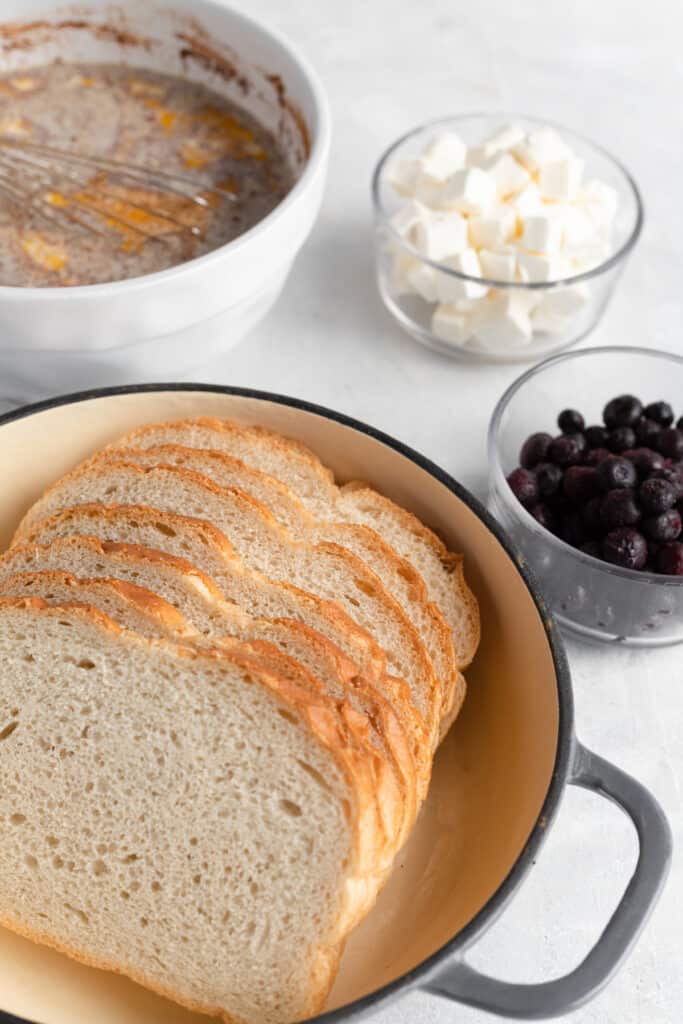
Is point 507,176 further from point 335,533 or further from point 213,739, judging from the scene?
point 213,739

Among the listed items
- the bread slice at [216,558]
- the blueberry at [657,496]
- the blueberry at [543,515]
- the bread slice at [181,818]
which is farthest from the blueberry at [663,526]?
the bread slice at [181,818]

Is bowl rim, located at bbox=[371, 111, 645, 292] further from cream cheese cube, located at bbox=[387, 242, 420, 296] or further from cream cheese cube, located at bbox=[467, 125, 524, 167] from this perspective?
cream cheese cube, located at bbox=[467, 125, 524, 167]

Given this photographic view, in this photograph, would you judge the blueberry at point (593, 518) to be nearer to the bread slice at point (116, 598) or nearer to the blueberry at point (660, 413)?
the blueberry at point (660, 413)

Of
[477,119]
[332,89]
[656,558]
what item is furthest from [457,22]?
[656,558]

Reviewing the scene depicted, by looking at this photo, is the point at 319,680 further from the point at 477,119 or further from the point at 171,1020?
the point at 477,119

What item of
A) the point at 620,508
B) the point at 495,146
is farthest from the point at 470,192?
the point at 620,508

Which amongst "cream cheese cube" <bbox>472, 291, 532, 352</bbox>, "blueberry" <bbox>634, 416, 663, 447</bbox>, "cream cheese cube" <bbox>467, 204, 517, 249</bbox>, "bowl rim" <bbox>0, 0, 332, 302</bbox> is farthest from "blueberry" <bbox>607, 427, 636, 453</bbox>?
"bowl rim" <bbox>0, 0, 332, 302</bbox>
